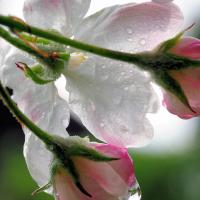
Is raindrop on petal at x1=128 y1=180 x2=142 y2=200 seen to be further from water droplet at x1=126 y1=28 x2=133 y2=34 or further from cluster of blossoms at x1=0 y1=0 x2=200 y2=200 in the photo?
water droplet at x1=126 y1=28 x2=133 y2=34

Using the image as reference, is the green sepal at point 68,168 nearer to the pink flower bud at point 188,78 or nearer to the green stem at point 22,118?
the green stem at point 22,118

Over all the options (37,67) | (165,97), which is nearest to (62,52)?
(37,67)

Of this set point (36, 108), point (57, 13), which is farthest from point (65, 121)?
point (57, 13)

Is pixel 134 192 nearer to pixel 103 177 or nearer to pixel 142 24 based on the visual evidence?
pixel 103 177

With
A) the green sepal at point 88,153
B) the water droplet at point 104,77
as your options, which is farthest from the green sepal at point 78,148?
the water droplet at point 104,77

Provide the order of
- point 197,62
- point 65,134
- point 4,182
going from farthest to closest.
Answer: point 4,182 → point 65,134 → point 197,62

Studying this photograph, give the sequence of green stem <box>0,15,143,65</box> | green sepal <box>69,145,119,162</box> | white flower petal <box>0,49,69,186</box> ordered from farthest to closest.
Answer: white flower petal <box>0,49,69,186</box>, green sepal <box>69,145,119,162</box>, green stem <box>0,15,143,65</box>

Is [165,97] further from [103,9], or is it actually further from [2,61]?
[2,61]

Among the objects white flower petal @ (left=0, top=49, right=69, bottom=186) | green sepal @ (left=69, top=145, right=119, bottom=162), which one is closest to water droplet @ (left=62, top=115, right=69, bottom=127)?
white flower petal @ (left=0, top=49, right=69, bottom=186)

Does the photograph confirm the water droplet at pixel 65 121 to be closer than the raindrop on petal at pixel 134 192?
No
